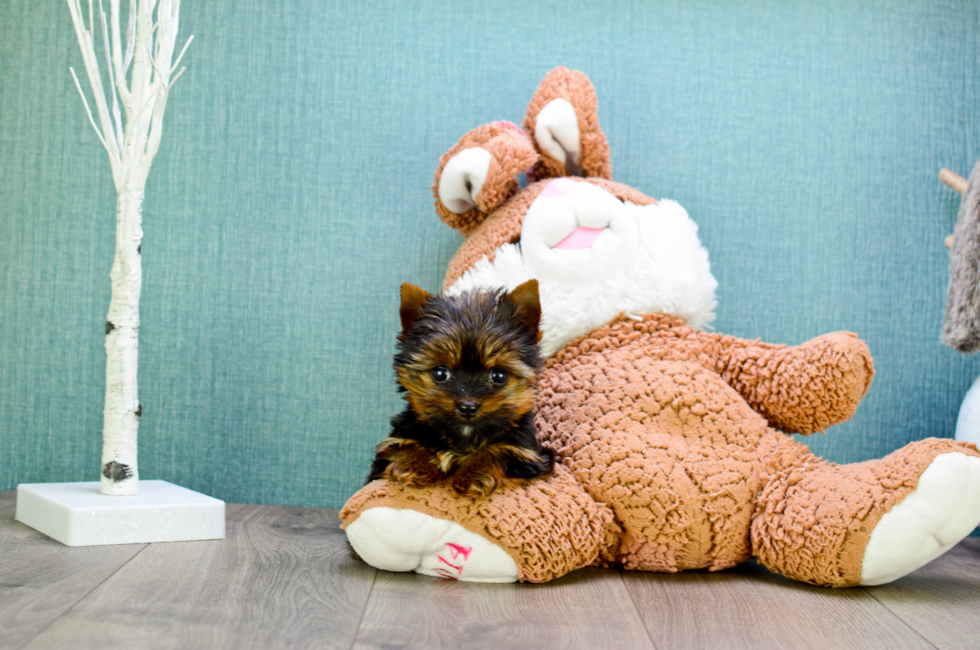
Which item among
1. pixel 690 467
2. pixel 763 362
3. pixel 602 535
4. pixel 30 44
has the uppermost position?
pixel 30 44

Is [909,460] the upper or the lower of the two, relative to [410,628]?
upper

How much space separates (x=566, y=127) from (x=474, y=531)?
0.75m

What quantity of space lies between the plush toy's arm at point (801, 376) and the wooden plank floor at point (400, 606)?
10.1 inches

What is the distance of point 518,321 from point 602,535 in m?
0.34

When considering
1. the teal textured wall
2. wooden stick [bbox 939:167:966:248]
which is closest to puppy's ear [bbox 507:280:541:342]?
the teal textured wall

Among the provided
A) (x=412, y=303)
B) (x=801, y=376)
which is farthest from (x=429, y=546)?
(x=801, y=376)

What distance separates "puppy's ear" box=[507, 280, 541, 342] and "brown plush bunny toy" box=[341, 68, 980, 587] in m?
0.21

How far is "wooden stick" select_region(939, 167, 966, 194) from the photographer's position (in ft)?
5.06

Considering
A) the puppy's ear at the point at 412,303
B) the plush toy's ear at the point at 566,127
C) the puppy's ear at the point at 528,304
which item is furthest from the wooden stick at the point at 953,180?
the puppy's ear at the point at 412,303

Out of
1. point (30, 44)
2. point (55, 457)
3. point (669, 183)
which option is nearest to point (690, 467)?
point (669, 183)

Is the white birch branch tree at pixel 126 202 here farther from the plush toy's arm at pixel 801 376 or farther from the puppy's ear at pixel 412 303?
the plush toy's arm at pixel 801 376

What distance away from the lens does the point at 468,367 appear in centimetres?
102

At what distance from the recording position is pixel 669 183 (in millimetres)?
1654

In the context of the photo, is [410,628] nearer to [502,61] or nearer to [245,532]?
[245,532]
